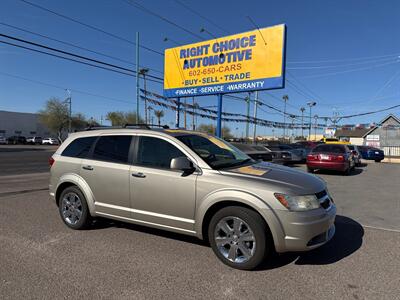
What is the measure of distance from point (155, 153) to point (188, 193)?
890 millimetres

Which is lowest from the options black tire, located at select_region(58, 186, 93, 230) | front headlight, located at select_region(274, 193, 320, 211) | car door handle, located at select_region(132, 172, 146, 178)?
black tire, located at select_region(58, 186, 93, 230)

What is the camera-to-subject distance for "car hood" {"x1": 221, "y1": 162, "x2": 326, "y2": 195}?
3.54m

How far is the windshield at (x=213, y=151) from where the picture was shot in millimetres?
4188

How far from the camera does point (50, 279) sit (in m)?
3.32

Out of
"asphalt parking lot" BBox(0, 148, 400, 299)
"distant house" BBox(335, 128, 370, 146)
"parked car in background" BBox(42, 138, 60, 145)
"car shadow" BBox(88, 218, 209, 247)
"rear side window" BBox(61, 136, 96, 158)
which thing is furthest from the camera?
"distant house" BBox(335, 128, 370, 146)

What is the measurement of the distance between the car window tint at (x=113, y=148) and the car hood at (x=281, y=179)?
1734 mm

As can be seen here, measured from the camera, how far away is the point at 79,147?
529 cm

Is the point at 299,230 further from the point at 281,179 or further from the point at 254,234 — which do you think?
the point at 281,179

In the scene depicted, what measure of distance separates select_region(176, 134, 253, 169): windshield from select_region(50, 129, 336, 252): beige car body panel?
0.14m

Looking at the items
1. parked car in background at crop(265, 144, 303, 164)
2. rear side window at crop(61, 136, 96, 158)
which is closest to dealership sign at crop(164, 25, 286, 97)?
parked car in background at crop(265, 144, 303, 164)

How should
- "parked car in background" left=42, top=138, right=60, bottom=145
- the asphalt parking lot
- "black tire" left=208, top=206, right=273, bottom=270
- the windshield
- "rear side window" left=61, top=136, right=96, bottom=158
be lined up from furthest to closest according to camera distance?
1. "parked car in background" left=42, top=138, right=60, bottom=145
2. "rear side window" left=61, top=136, right=96, bottom=158
3. the windshield
4. "black tire" left=208, top=206, right=273, bottom=270
5. the asphalt parking lot

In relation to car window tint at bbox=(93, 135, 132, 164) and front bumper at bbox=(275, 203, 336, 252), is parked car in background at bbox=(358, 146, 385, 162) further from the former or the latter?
car window tint at bbox=(93, 135, 132, 164)

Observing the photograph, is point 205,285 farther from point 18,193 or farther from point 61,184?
point 18,193

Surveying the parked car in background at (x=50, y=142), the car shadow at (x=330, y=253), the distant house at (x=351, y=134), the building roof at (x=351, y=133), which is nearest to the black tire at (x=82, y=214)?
the car shadow at (x=330, y=253)
